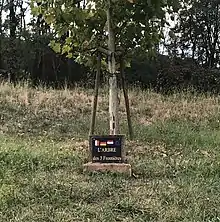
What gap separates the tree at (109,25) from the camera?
654cm

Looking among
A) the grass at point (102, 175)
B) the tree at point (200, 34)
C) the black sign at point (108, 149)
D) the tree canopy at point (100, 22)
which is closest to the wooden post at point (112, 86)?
the tree canopy at point (100, 22)

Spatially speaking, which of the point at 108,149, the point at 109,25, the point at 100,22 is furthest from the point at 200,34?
the point at 108,149

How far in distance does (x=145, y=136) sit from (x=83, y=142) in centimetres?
127

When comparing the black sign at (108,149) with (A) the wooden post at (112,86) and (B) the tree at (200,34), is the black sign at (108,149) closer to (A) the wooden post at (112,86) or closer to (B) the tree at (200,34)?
(A) the wooden post at (112,86)

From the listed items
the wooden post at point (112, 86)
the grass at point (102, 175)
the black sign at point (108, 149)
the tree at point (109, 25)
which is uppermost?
the tree at point (109, 25)

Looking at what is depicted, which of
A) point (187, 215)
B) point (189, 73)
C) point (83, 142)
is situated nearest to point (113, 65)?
point (83, 142)

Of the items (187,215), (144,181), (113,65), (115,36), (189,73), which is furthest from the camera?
(189,73)

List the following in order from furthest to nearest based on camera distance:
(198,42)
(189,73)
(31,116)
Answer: (198,42)
(189,73)
(31,116)

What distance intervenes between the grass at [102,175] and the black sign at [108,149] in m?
0.24

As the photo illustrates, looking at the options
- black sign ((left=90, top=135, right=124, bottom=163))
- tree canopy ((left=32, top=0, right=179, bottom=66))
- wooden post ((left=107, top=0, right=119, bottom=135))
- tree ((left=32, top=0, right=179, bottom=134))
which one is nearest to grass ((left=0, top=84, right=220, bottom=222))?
black sign ((left=90, top=135, right=124, bottom=163))

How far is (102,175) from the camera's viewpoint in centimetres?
496

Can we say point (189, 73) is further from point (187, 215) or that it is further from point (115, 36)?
point (187, 215)

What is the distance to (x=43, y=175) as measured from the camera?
4820 millimetres

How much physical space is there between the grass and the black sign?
0.24 m
